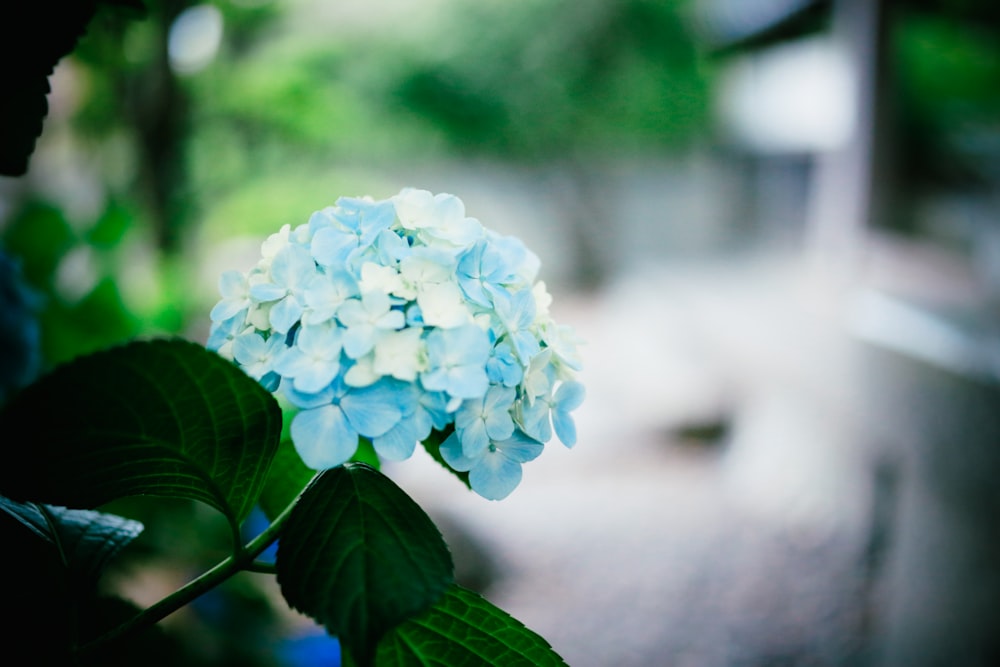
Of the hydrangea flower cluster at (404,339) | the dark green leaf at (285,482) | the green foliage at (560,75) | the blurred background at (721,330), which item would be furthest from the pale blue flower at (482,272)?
the green foliage at (560,75)

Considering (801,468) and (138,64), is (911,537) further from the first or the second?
(138,64)

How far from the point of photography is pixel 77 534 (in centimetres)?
52

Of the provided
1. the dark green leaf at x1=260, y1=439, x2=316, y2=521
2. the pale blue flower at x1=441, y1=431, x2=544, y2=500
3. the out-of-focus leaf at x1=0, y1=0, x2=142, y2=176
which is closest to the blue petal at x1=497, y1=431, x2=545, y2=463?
the pale blue flower at x1=441, y1=431, x2=544, y2=500

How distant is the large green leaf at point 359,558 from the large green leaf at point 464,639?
8cm

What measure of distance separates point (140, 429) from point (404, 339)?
6.2 inches

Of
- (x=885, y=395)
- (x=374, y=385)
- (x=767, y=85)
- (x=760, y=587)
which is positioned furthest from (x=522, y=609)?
(x=767, y=85)

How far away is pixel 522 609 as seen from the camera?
2.99 metres

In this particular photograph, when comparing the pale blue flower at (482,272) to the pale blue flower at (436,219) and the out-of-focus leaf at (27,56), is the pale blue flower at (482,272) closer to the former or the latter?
the pale blue flower at (436,219)

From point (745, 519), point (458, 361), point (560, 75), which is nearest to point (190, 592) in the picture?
point (458, 361)

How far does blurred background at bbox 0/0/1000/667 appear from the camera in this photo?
2146 millimetres

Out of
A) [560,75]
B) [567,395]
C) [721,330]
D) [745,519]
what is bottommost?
[745,519]

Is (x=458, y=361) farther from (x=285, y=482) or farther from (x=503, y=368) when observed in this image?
(x=285, y=482)

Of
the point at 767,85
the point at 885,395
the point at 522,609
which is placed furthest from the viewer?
the point at 767,85

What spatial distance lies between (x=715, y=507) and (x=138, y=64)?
3.64 m
